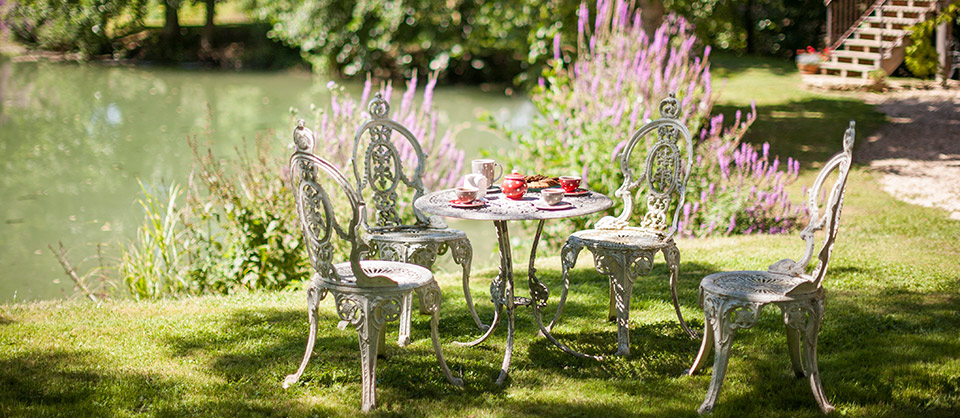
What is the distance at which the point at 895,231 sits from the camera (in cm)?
645

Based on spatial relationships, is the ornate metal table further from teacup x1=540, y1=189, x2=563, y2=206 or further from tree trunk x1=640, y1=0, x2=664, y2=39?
tree trunk x1=640, y1=0, x2=664, y2=39

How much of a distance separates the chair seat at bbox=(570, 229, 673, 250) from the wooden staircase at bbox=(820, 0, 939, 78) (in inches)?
403

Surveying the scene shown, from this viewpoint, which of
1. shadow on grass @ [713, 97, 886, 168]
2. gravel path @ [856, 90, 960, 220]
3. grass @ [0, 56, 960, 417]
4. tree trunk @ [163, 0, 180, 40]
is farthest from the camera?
tree trunk @ [163, 0, 180, 40]

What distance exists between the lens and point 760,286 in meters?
3.24

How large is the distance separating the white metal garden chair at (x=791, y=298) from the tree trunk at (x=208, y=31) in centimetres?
2255

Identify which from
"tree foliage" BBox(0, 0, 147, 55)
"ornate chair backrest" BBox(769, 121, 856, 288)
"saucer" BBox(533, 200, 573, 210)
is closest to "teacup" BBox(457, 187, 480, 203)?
"saucer" BBox(533, 200, 573, 210)

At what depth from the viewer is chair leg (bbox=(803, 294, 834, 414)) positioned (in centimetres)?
317

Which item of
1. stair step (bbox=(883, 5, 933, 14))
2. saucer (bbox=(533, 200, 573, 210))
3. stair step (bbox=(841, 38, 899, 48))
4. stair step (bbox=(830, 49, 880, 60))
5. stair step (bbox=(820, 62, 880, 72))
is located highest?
stair step (bbox=(883, 5, 933, 14))

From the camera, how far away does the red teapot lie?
377cm

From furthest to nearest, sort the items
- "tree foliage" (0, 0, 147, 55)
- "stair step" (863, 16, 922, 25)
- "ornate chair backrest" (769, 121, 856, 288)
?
"tree foliage" (0, 0, 147, 55) → "stair step" (863, 16, 922, 25) → "ornate chair backrest" (769, 121, 856, 288)

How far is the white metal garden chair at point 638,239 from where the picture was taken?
153 inches

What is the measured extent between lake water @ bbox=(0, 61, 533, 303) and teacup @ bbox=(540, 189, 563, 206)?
3402 millimetres

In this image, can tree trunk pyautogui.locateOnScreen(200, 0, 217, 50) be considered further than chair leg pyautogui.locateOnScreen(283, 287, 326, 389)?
Yes

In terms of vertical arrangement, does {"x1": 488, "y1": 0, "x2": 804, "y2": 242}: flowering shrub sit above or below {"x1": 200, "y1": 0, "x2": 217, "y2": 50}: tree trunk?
below
